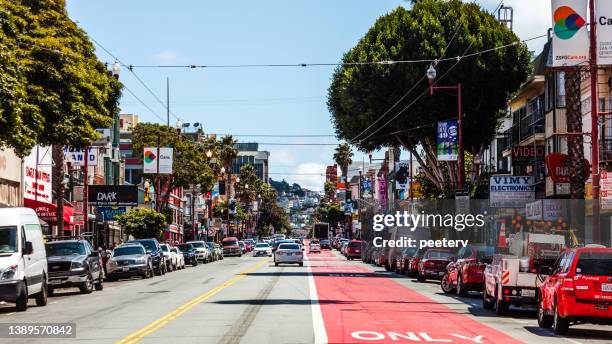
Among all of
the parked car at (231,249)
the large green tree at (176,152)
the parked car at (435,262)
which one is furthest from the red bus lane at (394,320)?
the parked car at (231,249)

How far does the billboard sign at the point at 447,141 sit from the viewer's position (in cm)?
4922

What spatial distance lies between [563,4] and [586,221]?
18811 millimetres

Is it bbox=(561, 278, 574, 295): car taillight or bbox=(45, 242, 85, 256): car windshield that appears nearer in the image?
bbox=(561, 278, 574, 295): car taillight

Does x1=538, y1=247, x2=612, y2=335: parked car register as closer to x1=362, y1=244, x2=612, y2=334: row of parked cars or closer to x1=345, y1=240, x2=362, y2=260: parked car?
x1=362, y1=244, x2=612, y2=334: row of parked cars

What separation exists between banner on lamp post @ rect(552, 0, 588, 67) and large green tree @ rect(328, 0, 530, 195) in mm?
25000

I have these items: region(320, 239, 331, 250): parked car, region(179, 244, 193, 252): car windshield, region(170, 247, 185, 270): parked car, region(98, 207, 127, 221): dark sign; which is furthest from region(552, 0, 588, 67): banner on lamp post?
region(320, 239, 331, 250): parked car

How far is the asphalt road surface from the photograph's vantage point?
1738cm

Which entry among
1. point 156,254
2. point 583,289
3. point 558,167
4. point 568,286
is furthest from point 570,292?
point 156,254

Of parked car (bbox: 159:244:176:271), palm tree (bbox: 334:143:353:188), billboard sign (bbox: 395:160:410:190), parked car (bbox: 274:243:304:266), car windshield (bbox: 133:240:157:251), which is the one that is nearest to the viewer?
car windshield (bbox: 133:240:157:251)

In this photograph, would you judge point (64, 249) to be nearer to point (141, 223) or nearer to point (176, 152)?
Result: point (141, 223)

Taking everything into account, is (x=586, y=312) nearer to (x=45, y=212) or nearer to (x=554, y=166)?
(x=554, y=166)

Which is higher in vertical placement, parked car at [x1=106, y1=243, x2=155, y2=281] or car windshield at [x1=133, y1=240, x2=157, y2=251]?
car windshield at [x1=133, y1=240, x2=157, y2=251]

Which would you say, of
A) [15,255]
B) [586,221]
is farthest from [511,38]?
[15,255]

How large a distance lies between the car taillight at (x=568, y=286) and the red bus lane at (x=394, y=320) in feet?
4.84
